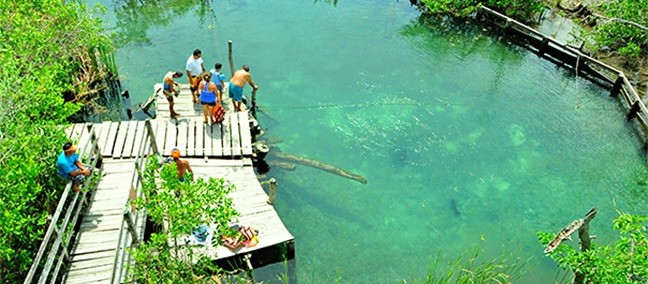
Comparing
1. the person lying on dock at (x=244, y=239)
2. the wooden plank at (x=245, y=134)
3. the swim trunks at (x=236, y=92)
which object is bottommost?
the person lying on dock at (x=244, y=239)

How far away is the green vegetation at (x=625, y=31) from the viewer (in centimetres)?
1955

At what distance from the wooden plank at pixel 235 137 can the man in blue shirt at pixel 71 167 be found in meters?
4.16

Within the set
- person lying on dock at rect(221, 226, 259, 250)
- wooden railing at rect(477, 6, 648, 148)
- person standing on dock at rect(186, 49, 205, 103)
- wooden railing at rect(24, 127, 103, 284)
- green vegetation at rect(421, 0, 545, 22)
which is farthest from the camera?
green vegetation at rect(421, 0, 545, 22)

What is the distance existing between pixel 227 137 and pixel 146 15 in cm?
1225

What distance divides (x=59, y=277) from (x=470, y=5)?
2055 cm

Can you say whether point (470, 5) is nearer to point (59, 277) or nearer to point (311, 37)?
point (311, 37)

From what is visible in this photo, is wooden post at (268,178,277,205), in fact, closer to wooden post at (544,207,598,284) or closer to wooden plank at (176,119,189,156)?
wooden plank at (176,119,189,156)

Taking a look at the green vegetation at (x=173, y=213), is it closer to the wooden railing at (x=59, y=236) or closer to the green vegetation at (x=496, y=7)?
the wooden railing at (x=59, y=236)

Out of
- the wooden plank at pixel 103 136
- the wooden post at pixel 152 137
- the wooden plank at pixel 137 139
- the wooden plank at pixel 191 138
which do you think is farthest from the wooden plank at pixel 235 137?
the wooden plank at pixel 103 136

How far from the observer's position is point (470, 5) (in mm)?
23312

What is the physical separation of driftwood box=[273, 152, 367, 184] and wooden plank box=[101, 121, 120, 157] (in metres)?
4.88

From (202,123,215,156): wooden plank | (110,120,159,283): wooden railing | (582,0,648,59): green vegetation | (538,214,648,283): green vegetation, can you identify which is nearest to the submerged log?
(202,123,215,156): wooden plank

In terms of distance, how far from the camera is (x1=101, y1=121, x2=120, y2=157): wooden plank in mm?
13077

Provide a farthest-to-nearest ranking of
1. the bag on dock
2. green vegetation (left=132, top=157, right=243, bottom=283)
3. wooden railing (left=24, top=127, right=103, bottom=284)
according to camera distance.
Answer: the bag on dock
wooden railing (left=24, top=127, right=103, bottom=284)
green vegetation (left=132, top=157, right=243, bottom=283)
